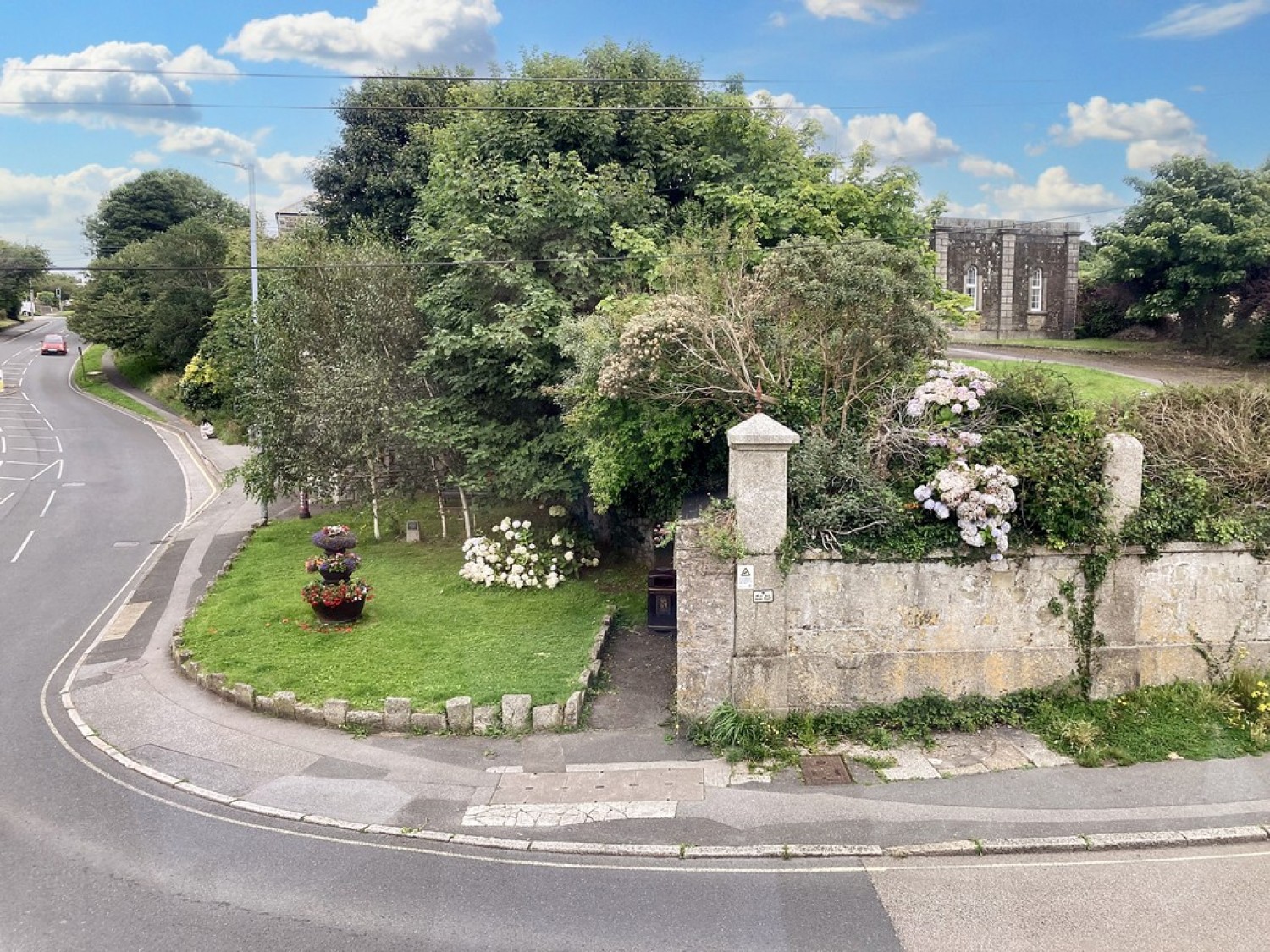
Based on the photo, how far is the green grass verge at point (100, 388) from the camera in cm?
4325

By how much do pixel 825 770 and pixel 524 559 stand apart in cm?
871

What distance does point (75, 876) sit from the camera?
25.2 ft

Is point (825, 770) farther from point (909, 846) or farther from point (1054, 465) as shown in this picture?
point (1054, 465)

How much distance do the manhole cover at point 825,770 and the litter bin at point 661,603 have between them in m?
4.53

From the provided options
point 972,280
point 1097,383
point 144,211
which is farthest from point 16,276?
point 1097,383

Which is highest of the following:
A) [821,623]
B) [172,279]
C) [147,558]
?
[172,279]

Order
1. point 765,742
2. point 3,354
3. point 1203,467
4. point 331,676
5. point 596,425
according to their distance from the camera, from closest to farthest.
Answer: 1. point 765,742
2. point 1203,467
3. point 331,676
4. point 596,425
5. point 3,354

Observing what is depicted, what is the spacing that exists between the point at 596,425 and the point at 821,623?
17.4ft

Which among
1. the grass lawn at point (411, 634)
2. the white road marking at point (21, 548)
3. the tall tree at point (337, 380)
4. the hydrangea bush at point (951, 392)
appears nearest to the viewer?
the hydrangea bush at point (951, 392)

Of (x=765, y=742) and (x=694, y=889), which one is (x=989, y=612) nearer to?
(x=765, y=742)

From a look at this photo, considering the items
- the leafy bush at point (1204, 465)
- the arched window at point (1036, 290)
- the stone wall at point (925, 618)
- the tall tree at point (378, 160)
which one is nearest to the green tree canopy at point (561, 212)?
the stone wall at point (925, 618)

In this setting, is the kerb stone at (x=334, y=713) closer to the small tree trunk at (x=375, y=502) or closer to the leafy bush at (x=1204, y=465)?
the leafy bush at (x=1204, y=465)

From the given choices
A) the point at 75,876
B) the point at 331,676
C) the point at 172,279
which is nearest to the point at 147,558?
the point at 331,676

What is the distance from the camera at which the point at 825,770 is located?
9.12 m
